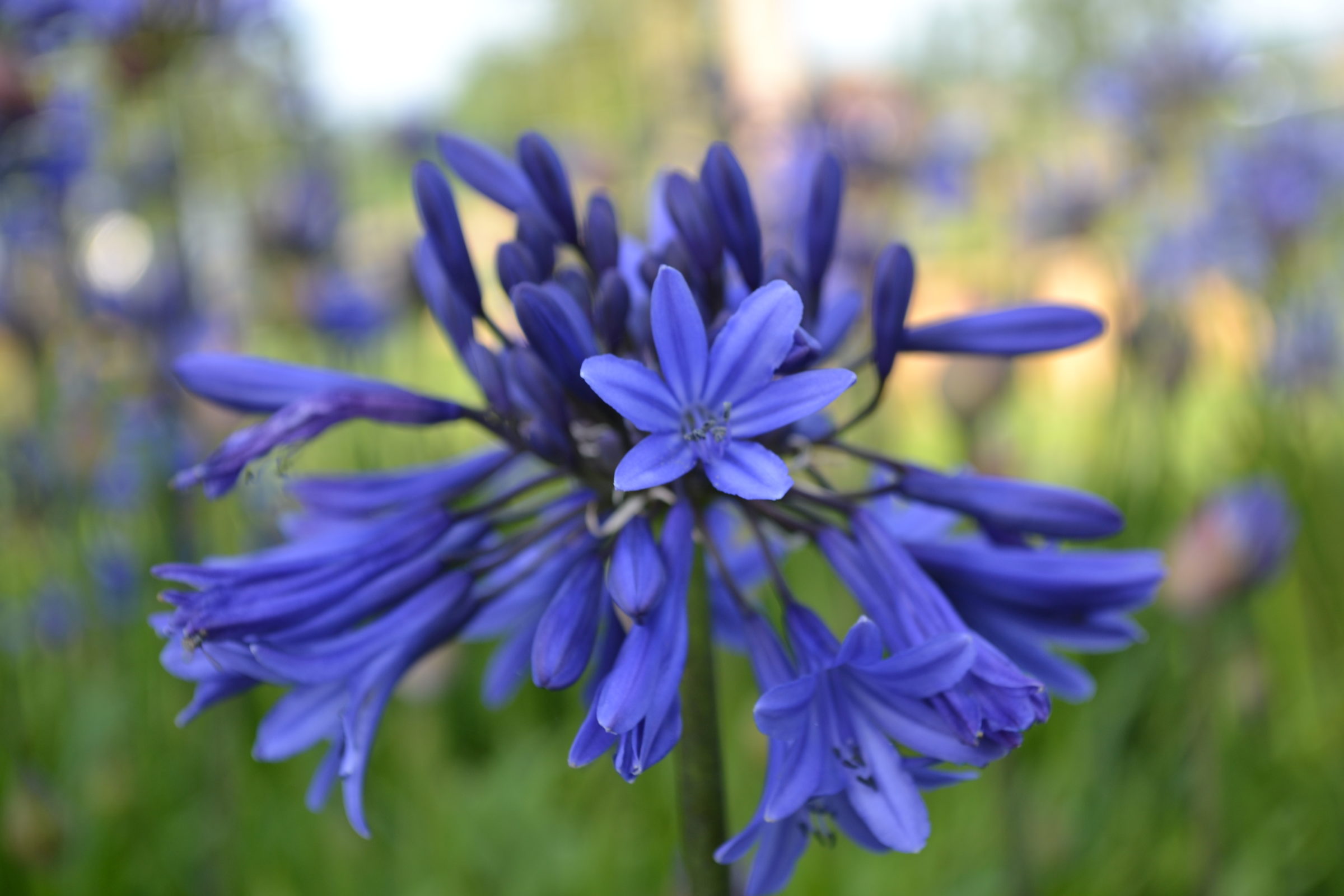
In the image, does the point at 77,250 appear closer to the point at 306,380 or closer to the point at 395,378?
the point at 306,380

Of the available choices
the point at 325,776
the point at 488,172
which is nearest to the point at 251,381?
the point at 488,172

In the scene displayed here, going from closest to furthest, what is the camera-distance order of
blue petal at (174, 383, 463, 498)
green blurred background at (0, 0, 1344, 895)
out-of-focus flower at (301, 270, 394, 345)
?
blue petal at (174, 383, 463, 498) → green blurred background at (0, 0, 1344, 895) → out-of-focus flower at (301, 270, 394, 345)

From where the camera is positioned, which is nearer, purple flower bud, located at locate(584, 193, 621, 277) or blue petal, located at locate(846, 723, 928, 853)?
blue petal, located at locate(846, 723, 928, 853)

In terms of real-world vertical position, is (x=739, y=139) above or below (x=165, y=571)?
above

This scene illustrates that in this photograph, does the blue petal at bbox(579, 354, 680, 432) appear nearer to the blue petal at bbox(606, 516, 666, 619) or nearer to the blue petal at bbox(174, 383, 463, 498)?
the blue petal at bbox(606, 516, 666, 619)

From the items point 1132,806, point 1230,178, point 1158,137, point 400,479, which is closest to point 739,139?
point 1158,137

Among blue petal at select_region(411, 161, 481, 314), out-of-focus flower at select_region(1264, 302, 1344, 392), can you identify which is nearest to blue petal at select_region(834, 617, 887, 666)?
blue petal at select_region(411, 161, 481, 314)

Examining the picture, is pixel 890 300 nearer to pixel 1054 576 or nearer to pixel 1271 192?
pixel 1054 576
